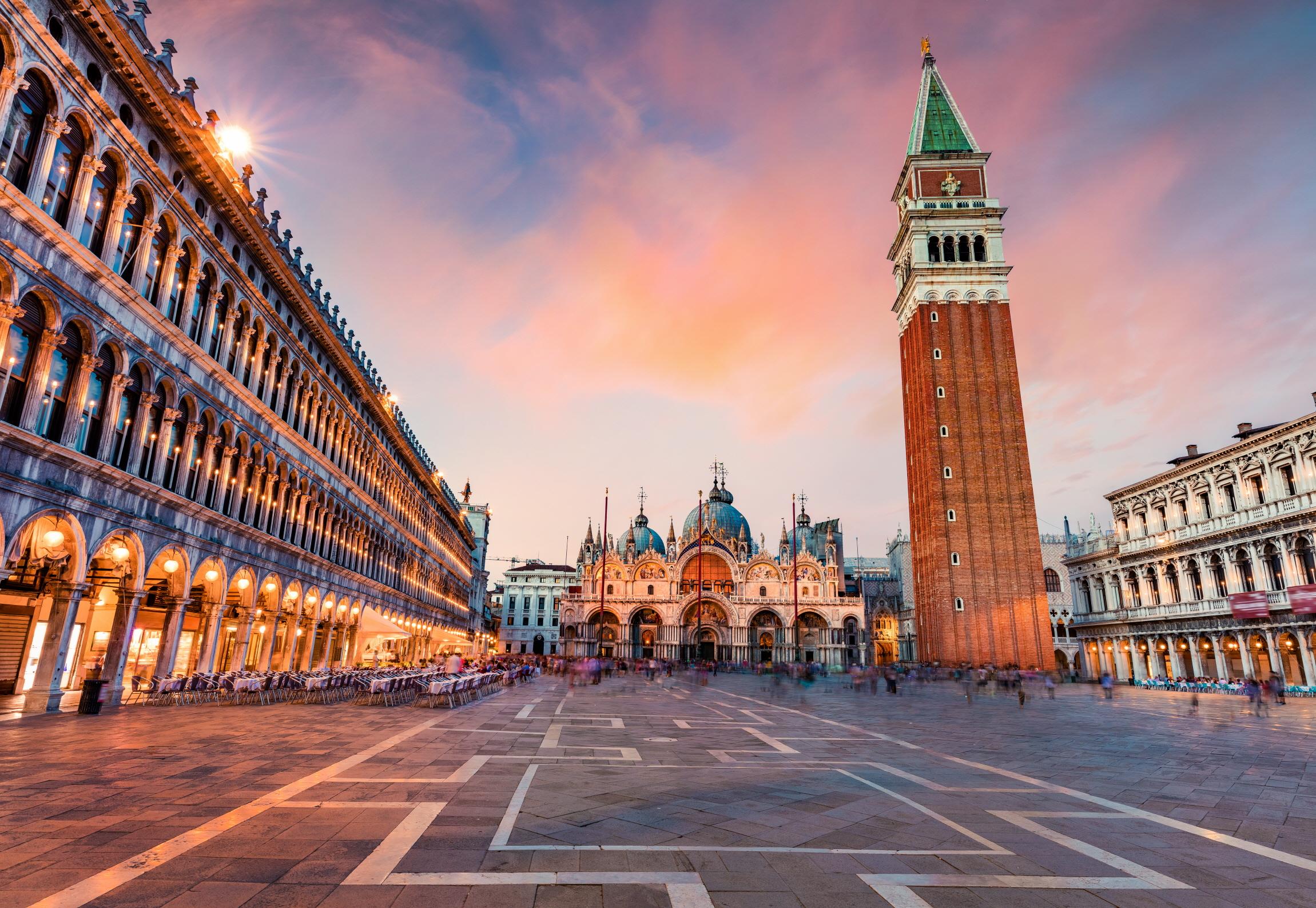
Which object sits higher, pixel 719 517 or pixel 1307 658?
pixel 719 517

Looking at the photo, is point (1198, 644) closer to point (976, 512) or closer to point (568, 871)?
point (976, 512)

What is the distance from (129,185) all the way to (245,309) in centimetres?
689

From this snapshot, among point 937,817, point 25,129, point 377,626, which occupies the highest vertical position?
point 25,129

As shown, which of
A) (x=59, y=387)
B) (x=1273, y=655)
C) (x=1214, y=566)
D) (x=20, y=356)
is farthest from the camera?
(x=1214, y=566)

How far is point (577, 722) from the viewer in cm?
1783

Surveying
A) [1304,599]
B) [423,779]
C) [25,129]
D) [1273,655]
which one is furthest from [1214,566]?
[25,129]

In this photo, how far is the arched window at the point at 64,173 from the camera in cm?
1407

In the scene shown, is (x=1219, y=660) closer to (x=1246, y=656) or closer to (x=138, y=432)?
(x=1246, y=656)

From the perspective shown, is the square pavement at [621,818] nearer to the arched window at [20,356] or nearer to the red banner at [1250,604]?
the arched window at [20,356]

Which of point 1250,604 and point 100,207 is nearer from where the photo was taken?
point 100,207

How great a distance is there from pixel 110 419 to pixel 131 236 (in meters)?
4.59

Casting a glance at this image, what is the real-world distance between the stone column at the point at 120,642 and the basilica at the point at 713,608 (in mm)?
61358

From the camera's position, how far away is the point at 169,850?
19.1 feet

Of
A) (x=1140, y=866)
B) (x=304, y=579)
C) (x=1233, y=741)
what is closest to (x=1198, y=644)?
(x=1233, y=741)
